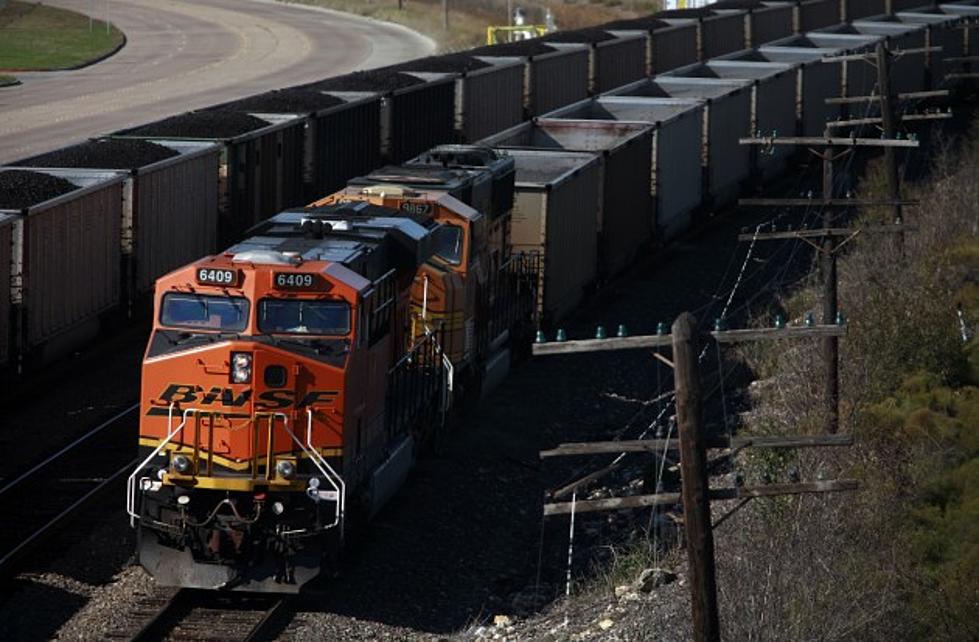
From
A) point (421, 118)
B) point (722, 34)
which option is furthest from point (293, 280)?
point (722, 34)

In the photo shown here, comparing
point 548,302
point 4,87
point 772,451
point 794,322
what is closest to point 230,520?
point 772,451

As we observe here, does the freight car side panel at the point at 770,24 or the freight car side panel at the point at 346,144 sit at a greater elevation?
the freight car side panel at the point at 770,24

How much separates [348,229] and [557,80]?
2934 cm

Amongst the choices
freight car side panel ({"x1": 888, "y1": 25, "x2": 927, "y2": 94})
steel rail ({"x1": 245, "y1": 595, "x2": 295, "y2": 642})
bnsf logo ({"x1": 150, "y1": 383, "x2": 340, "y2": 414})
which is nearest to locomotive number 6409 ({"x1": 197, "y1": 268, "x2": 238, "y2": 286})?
bnsf logo ({"x1": 150, "y1": 383, "x2": 340, "y2": 414})

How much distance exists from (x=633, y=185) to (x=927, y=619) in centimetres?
1731

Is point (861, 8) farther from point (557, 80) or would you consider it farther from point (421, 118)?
A: point (421, 118)

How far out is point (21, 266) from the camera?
23531mm

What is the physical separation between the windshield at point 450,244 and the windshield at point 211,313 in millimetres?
5610

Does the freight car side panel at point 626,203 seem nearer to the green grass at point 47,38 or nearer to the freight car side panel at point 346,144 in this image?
the freight car side panel at point 346,144

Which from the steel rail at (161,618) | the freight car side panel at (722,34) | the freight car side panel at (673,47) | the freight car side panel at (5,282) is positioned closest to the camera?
the steel rail at (161,618)

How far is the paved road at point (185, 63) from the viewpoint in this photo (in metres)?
60.9

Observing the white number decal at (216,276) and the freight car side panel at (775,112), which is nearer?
the white number decal at (216,276)

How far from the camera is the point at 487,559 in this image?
1962 centimetres

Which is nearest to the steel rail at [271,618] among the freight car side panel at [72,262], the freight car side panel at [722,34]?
the freight car side panel at [72,262]
